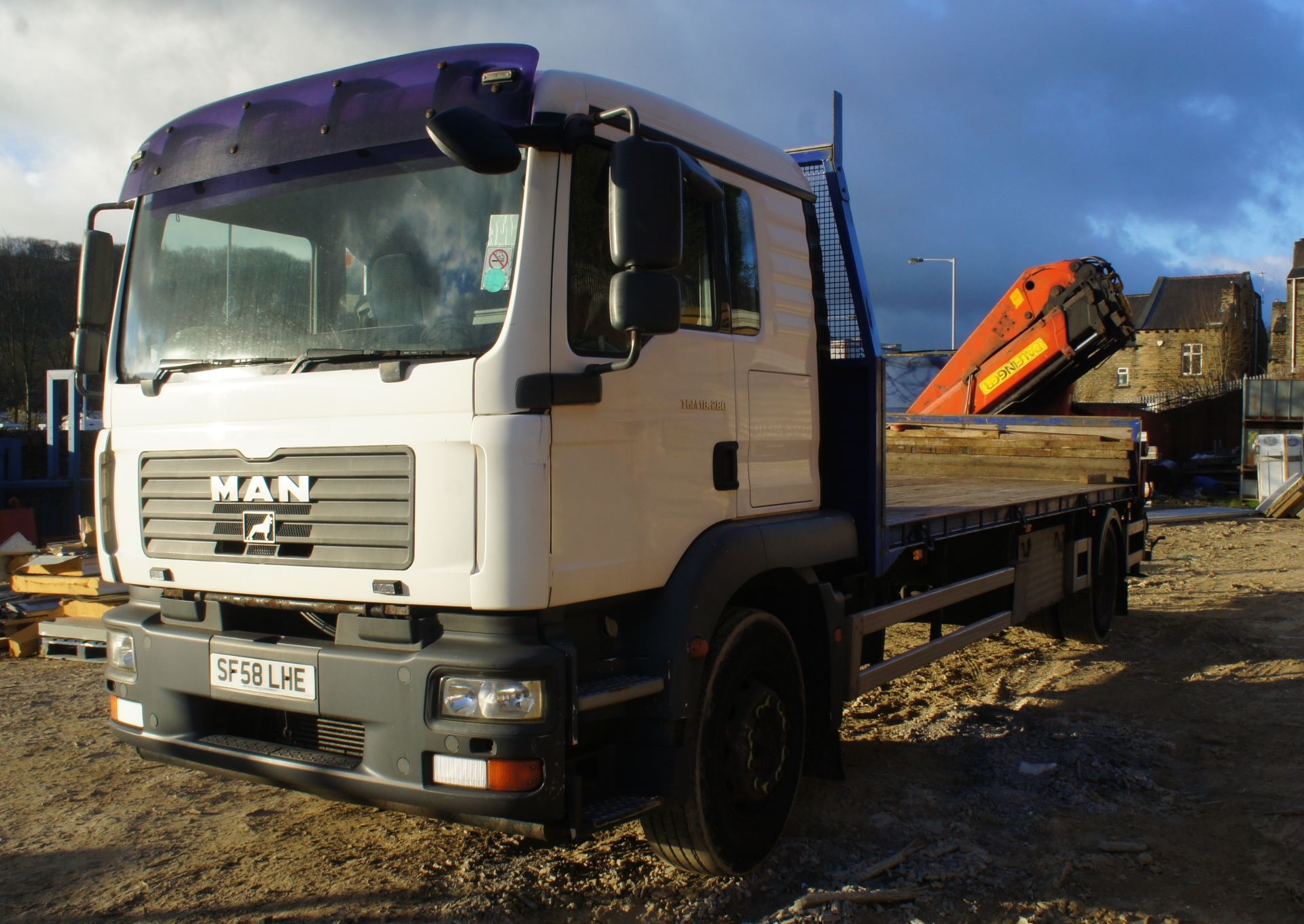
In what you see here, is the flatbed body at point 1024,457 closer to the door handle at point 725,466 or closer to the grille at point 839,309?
the grille at point 839,309

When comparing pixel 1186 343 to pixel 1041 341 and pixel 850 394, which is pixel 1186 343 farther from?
pixel 850 394

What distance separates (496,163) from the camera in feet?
10.3

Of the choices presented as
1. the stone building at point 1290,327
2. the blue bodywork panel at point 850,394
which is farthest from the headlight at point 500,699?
the stone building at point 1290,327

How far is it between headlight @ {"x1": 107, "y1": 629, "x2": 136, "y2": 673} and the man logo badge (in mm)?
742

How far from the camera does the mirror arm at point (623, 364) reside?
320 cm

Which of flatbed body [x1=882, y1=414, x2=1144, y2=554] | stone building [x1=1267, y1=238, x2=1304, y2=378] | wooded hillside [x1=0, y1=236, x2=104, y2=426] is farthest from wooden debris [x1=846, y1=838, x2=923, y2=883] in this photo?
stone building [x1=1267, y1=238, x2=1304, y2=378]

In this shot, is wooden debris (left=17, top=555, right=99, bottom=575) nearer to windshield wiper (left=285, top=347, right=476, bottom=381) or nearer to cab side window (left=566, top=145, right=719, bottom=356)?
windshield wiper (left=285, top=347, right=476, bottom=381)

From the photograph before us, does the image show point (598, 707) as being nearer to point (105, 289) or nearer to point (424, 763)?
point (424, 763)

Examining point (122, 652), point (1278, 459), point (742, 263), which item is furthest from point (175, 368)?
point (1278, 459)

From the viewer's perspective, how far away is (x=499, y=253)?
126 inches

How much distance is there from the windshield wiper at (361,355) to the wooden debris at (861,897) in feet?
6.95

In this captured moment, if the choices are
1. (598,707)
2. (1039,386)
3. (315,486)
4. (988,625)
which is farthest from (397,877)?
(1039,386)

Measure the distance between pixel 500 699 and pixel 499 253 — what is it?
1.31 metres

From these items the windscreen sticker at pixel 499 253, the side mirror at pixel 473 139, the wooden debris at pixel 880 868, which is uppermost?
the side mirror at pixel 473 139
